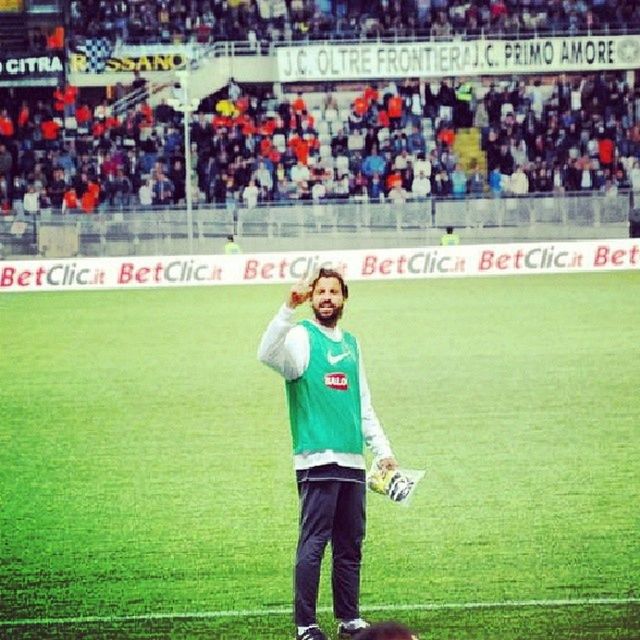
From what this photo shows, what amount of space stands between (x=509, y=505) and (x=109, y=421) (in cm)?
490

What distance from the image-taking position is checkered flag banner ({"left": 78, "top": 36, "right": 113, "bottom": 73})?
127 ft

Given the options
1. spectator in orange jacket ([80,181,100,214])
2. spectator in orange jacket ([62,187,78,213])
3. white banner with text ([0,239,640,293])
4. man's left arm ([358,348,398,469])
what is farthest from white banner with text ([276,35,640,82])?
man's left arm ([358,348,398,469])

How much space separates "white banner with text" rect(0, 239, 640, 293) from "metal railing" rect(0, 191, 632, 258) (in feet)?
10.9

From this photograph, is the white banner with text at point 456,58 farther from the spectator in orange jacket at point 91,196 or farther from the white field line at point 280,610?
the white field line at point 280,610

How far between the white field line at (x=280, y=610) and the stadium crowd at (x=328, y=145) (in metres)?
25.1

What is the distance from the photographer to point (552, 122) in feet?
123

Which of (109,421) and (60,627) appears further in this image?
(109,421)

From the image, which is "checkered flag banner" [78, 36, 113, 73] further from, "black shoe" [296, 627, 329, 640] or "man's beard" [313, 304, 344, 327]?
"black shoe" [296, 627, 329, 640]

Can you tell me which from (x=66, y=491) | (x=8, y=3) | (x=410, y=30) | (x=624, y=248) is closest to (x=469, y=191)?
(x=410, y=30)

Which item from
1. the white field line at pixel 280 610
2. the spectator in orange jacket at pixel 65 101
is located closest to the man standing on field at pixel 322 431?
the white field line at pixel 280 610

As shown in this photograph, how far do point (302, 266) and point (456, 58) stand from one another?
13715 millimetres

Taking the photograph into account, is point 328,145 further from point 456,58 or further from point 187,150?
point 187,150

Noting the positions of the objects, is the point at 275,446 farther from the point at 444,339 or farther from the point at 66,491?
the point at 444,339

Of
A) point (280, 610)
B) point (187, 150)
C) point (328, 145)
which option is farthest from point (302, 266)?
point (280, 610)
